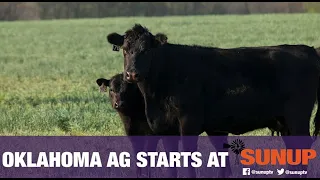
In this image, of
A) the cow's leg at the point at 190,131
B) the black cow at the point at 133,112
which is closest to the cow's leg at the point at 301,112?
the cow's leg at the point at 190,131

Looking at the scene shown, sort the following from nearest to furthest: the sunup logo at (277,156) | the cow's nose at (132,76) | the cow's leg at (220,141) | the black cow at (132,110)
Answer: the cow's nose at (132,76), the sunup logo at (277,156), the cow's leg at (220,141), the black cow at (132,110)

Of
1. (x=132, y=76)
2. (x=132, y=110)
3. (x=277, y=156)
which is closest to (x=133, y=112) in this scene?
(x=132, y=110)

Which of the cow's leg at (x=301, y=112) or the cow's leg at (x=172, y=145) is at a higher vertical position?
the cow's leg at (x=301, y=112)

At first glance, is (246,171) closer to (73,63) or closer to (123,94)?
(123,94)

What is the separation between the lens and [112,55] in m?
32.8

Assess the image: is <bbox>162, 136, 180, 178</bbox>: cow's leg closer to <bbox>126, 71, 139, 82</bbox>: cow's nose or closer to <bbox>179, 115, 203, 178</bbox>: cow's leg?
<bbox>179, 115, 203, 178</bbox>: cow's leg

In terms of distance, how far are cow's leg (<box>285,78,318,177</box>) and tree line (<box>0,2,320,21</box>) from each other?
215 ft

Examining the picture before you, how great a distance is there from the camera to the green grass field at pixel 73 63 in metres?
12.3

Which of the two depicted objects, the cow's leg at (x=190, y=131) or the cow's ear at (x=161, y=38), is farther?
the cow's ear at (x=161, y=38)

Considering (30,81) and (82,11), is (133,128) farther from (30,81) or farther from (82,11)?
(82,11)

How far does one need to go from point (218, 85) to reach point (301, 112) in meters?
1.03

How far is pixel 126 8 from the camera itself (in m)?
86.4

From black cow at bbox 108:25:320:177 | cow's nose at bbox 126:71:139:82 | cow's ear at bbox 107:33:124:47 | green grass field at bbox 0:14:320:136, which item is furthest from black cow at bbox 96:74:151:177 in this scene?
green grass field at bbox 0:14:320:136

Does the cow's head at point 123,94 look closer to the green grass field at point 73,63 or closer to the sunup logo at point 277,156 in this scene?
the sunup logo at point 277,156
